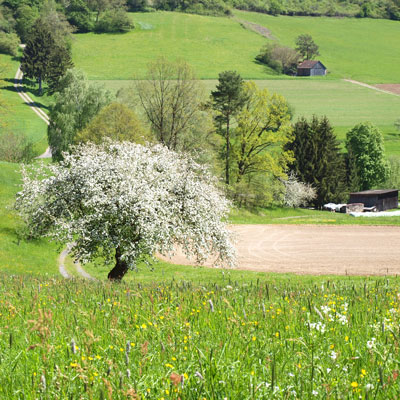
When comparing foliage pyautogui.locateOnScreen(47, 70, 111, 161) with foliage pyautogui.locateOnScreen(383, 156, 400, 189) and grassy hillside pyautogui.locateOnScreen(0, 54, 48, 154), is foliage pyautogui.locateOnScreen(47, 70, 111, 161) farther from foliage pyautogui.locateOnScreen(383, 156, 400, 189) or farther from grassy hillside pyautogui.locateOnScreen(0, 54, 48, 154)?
foliage pyautogui.locateOnScreen(383, 156, 400, 189)

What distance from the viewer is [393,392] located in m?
4.13

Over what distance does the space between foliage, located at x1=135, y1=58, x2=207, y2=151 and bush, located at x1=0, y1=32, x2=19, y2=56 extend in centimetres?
10761

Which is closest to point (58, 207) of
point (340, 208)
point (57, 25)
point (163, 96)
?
point (163, 96)

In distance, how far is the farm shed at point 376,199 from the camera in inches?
3482

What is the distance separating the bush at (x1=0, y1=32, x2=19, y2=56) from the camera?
162 m

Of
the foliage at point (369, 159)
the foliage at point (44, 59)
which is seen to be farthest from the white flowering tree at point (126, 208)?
the foliage at point (44, 59)

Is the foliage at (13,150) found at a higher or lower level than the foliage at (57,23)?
lower

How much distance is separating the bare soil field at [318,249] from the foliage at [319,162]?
32769 millimetres

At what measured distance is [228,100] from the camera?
76688 millimetres

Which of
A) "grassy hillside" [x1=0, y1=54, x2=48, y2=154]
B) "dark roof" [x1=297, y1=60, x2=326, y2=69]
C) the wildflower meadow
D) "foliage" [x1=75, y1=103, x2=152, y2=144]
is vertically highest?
the wildflower meadow

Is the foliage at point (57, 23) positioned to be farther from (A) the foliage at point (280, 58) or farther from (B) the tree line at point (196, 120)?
(B) the tree line at point (196, 120)

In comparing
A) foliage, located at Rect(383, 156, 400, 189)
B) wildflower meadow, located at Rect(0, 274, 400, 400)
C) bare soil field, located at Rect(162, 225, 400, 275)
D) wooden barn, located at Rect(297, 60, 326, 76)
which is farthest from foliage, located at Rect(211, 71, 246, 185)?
wooden barn, located at Rect(297, 60, 326, 76)

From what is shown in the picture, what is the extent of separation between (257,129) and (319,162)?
20.6m

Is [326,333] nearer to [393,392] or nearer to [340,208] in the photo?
[393,392]
